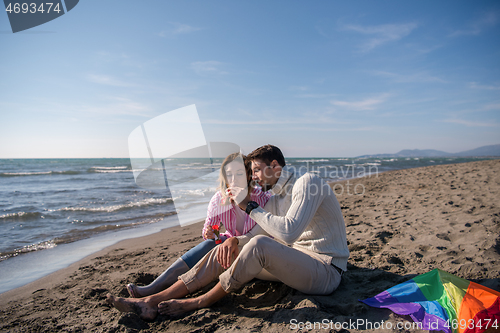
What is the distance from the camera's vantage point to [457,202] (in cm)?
536

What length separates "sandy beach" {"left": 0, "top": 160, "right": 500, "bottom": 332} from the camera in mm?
2057

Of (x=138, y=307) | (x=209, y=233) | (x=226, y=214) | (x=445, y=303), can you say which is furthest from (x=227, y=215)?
(x=445, y=303)

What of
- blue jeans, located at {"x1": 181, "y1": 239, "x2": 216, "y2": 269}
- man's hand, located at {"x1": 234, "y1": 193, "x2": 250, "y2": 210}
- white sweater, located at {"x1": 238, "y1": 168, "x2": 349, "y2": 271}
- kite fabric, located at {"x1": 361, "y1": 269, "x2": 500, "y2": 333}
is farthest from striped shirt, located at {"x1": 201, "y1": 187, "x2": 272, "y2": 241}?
kite fabric, located at {"x1": 361, "y1": 269, "x2": 500, "y2": 333}

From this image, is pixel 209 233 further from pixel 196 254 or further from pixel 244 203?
pixel 244 203

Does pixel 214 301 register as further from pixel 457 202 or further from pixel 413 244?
pixel 457 202

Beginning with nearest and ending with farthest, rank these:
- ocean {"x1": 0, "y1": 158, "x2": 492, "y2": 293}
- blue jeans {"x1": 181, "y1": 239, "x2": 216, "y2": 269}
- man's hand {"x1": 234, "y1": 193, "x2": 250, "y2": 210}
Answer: man's hand {"x1": 234, "y1": 193, "x2": 250, "y2": 210}, blue jeans {"x1": 181, "y1": 239, "x2": 216, "y2": 269}, ocean {"x1": 0, "y1": 158, "x2": 492, "y2": 293}

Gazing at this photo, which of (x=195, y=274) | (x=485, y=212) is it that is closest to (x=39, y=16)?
(x=195, y=274)

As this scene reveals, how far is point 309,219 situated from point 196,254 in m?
1.16

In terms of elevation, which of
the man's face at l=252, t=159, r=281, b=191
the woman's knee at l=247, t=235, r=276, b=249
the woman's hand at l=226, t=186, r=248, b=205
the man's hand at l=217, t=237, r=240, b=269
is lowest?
the man's hand at l=217, t=237, r=240, b=269

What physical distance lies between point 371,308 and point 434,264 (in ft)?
4.19

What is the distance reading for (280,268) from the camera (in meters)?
2.03

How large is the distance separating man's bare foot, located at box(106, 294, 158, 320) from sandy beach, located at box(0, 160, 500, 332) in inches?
2.5

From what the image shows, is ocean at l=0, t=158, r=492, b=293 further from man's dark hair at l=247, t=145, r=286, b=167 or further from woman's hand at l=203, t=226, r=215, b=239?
woman's hand at l=203, t=226, r=215, b=239

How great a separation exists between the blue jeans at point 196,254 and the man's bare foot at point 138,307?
0.46 meters
